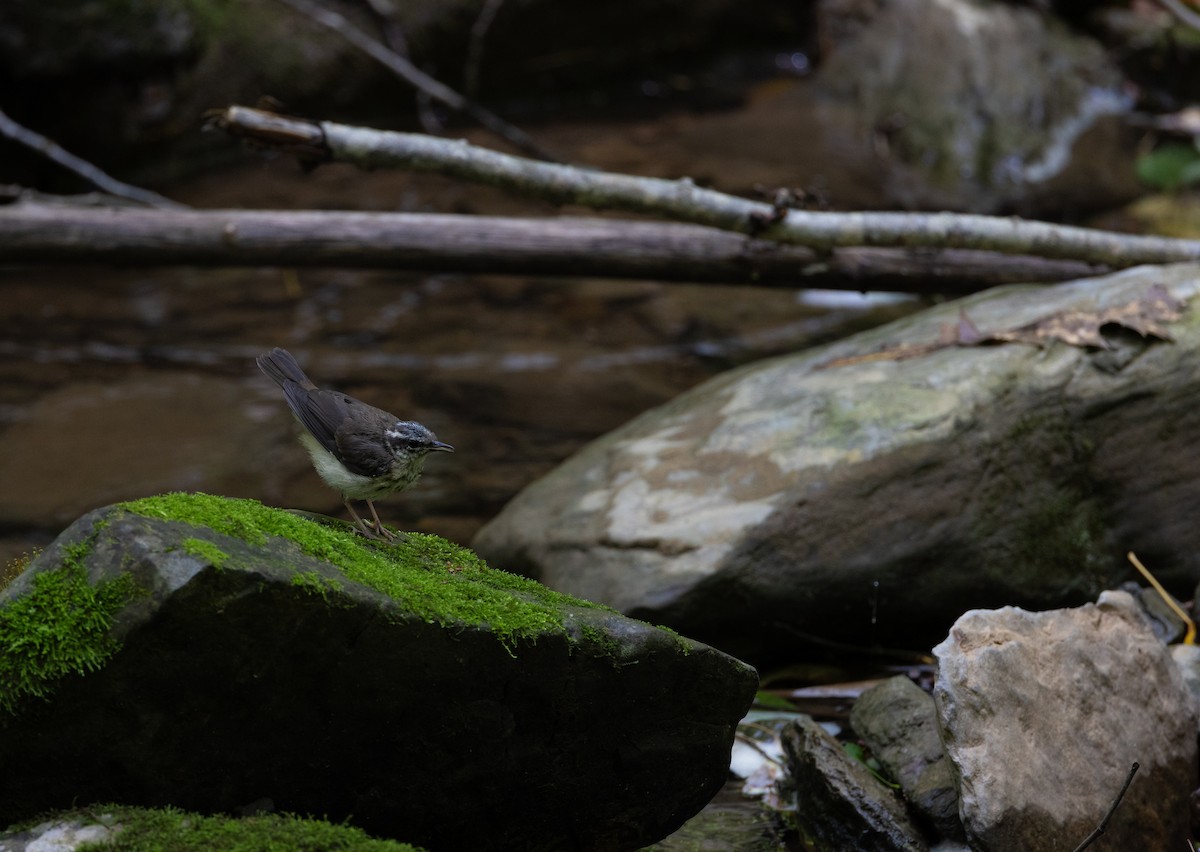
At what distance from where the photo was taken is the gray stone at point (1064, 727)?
152 inches

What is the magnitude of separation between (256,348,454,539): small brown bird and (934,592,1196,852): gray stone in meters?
2.05

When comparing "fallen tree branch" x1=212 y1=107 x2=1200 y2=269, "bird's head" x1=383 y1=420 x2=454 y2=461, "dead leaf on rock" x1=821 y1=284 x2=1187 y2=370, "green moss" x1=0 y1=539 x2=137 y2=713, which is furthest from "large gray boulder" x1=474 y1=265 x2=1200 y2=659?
"green moss" x1=0 y1=539 x2=137 y2=713

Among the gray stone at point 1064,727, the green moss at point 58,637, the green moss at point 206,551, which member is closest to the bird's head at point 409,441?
the green moss at point 206,551

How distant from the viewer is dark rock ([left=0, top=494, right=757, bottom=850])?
3.03m

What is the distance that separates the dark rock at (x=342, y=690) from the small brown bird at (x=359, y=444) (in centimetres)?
51

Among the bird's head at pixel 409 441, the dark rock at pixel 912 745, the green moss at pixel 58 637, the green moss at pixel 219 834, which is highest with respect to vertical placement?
the green moss at pixel 58 637

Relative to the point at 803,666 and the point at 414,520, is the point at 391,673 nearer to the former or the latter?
the point at 803,666

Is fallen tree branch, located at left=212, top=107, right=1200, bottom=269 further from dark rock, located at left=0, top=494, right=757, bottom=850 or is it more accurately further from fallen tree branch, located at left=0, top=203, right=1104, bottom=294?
dark rock, located at left=0, top=494, right=757, bottom=850

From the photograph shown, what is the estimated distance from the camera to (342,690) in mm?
3293

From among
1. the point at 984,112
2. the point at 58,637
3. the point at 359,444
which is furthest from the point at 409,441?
the point at 984,112

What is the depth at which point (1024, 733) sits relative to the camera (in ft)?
13.2

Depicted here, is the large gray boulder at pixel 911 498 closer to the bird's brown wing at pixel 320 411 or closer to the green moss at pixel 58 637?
the bird's brown wing at pixel 320 411

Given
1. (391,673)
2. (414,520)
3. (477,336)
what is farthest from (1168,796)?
(477,336)

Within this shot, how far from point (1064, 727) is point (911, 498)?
62.7 inches
